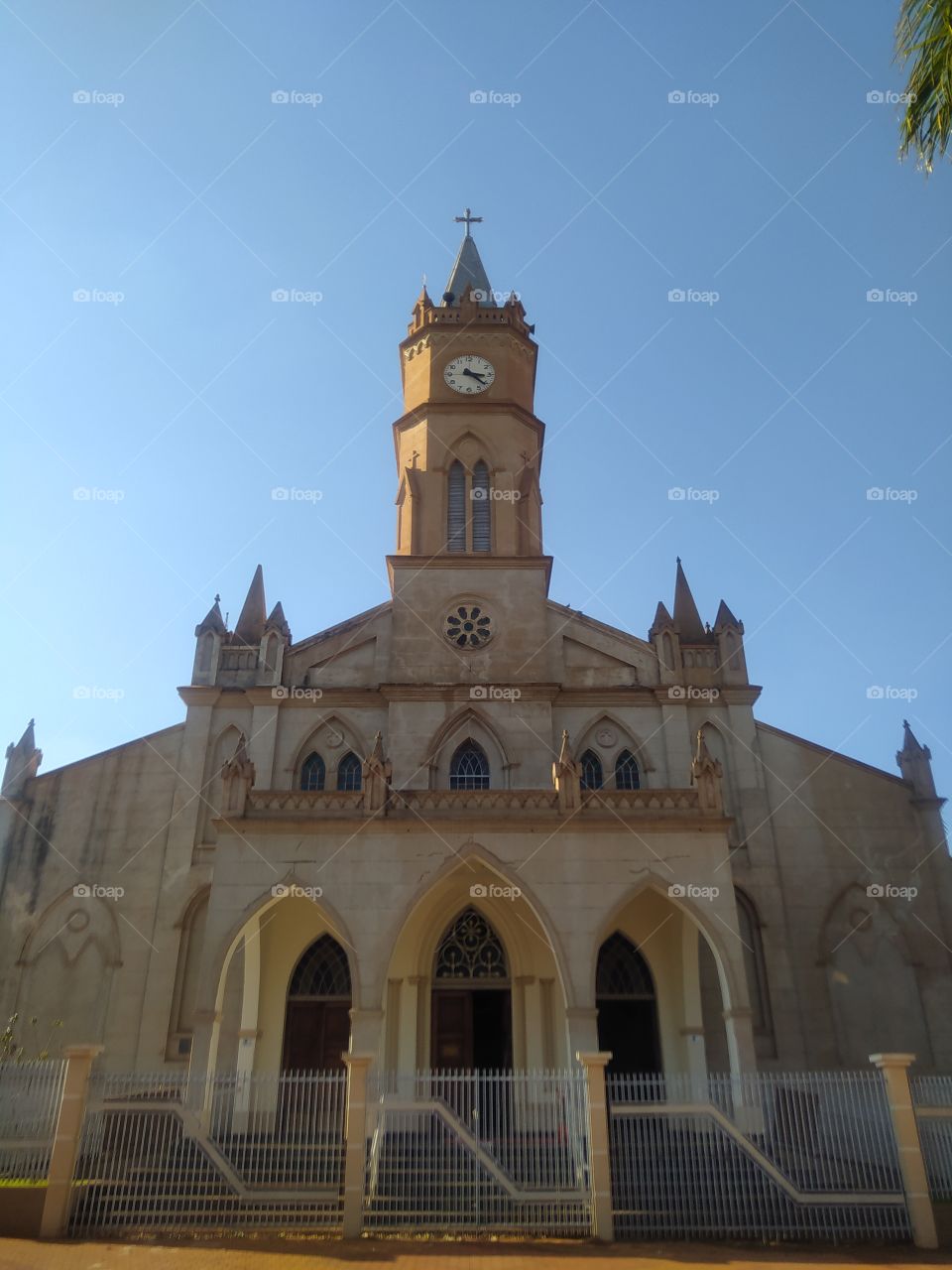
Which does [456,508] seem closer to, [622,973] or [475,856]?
[475,856]

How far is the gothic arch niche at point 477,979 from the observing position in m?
18.1

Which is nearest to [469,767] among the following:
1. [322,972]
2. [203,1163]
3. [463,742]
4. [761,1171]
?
[463,742]

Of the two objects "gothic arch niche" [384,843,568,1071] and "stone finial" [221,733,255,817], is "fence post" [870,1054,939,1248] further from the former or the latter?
"stone finial" [221,733,255,817]

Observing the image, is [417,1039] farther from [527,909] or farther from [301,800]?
[301,800]

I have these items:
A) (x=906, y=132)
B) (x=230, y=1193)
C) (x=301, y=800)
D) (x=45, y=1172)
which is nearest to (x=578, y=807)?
A: (x=301, y=800)

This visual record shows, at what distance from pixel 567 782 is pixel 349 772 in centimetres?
647

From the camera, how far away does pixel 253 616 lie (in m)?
24.5

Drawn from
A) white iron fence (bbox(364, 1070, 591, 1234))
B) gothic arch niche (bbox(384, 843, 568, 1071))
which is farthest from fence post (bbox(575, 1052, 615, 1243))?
gothic arch niche (bbox(384, 843, 568, 1071))

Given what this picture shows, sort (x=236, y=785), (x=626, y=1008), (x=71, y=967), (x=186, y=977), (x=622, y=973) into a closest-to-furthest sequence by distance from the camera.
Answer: (x=236, y=785)
(x=626, y=1008)
(x=622, y=973)
(x=186, y=977)
(x=71, y=967)

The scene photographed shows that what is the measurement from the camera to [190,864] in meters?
20.9

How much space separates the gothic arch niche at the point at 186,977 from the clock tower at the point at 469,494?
735 cm

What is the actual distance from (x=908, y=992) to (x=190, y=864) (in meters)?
16.1

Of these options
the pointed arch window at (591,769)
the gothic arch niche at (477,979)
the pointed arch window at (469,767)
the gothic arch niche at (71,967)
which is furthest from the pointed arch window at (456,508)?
the gothic arch niche at (71,967)

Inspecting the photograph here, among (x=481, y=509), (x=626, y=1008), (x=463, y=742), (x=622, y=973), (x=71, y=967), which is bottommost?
(x=626, y=1008)
